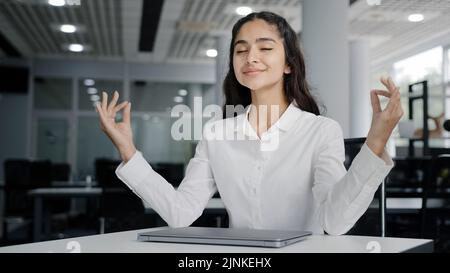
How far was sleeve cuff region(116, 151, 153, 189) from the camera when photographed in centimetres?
137

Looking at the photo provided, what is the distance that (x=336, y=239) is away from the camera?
3.86 ft

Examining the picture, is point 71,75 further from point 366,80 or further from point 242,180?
point 242,180

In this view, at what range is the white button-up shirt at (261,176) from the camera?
142 centimetres

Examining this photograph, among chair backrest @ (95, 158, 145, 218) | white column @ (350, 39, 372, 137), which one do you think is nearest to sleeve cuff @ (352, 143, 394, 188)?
chair backrest @ (95, 158, 145, 218)

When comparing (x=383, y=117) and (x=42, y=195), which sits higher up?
(x=383, y=117)

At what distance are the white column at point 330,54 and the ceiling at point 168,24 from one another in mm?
1296

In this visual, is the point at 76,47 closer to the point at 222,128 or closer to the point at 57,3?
the point at 57,3

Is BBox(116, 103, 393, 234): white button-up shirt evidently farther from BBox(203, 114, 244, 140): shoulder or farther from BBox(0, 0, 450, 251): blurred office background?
BBox(0, 0, 450, 251): blurred office background

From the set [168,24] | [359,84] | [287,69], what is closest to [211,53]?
[168,24]

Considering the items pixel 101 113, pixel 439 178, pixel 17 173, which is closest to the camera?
pixel 101 113

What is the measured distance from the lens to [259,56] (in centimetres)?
155

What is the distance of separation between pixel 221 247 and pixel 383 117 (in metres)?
0.42

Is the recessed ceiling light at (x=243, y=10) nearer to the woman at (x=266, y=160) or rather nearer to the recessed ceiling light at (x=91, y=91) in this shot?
the recessed ceiling light at (x=91, y=91)

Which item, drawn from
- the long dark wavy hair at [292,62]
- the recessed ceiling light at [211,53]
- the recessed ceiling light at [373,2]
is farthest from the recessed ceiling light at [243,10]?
the long dark wavy hair at [292,62]
